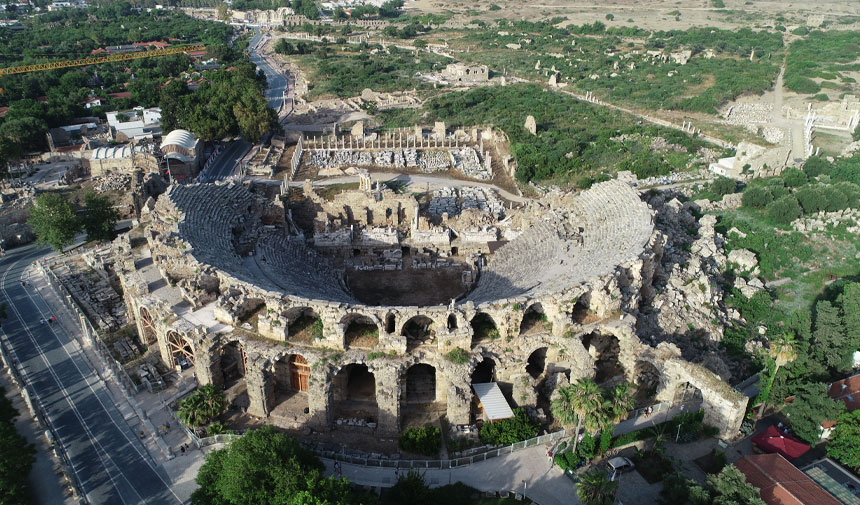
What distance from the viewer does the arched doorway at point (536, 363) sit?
120 ft

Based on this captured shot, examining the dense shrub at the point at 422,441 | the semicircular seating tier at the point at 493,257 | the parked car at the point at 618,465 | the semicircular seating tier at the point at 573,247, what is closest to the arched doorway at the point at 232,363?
the semicircular seating tier at the point at 493,257

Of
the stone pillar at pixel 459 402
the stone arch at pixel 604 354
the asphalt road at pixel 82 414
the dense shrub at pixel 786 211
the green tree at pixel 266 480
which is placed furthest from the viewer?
the dense shrub at pixel 786 211

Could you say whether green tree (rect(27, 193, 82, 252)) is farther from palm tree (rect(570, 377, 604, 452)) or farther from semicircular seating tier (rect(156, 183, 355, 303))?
palm tree (rect(570, 377, 604, 452))

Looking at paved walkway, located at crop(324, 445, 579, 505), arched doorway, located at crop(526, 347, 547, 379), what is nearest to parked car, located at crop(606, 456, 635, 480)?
paved walkway, located at crop(324, 445, 579, 505)

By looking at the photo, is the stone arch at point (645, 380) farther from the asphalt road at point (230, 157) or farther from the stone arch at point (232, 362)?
the asphalt road at point (230, 157)

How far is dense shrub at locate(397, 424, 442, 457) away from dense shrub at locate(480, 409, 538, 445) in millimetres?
2502

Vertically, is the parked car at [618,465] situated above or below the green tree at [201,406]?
below

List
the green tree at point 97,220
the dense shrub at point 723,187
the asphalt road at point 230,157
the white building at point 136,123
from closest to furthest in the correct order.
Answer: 1. the green tree at point 97,220
2. the dense shrub at point 723,187
3. the asphalt road at point 230,157
4. the white building at point 136,123

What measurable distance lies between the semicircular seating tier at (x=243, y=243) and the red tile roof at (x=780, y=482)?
2532 cm

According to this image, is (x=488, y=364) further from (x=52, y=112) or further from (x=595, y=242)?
(x=52, y=112)

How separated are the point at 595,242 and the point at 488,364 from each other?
53.1 ft

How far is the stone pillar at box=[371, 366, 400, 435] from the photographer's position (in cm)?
3188

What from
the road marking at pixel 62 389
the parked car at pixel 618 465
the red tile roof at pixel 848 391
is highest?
the parked car at pixel 618 465

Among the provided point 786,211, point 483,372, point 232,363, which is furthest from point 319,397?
point 786,211
